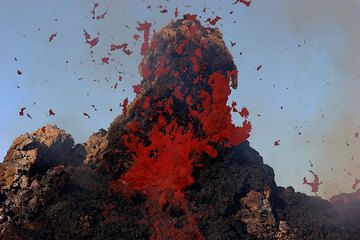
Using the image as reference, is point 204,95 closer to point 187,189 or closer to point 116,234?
point 187,189

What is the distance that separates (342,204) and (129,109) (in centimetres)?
1786

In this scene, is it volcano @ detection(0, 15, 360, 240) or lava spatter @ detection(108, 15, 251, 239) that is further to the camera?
lava spatter @ detection(108, 15, 251, 239)

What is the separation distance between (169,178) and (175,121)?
4321 mm

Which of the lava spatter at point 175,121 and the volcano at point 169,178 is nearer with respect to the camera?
the volcano at point 169,178

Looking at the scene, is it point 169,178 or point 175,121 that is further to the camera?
point 175,121

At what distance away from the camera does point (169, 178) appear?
25.8 m

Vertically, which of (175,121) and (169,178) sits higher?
(175,121)

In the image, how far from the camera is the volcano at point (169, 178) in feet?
76.1

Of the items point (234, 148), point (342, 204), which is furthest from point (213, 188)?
point (342, 204)

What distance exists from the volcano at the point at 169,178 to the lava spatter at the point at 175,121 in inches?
3.0

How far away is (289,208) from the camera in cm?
2714

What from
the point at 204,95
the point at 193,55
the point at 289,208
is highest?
the point at 193,55

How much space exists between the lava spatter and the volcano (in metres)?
0.08

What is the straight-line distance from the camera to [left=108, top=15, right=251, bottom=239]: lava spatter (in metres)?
25.5
